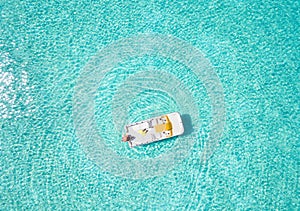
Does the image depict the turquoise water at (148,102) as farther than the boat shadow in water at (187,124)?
No

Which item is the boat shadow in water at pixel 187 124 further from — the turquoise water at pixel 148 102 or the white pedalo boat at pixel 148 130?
the white pedalo boat at pixel 148 130

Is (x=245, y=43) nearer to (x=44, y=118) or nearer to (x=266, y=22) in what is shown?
(x=266, y=22)

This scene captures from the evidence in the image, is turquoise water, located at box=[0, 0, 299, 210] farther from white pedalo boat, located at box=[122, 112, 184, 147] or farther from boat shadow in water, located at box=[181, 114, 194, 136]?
white pedalo boat, located at box=[122, 112, 184, 147]

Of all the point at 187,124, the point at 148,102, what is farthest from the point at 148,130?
the point at 187,124

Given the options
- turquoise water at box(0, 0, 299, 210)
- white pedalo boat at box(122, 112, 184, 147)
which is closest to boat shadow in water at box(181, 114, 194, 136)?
turquoise water at box(0, 0, 299, 210)

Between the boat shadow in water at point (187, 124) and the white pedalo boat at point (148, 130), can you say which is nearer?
the white pedalo boat at point (148, 130)

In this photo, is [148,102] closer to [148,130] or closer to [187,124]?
[148,130]

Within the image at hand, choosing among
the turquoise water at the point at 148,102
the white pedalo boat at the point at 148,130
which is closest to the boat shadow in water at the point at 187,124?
the turquoise water at the point at 148,102
